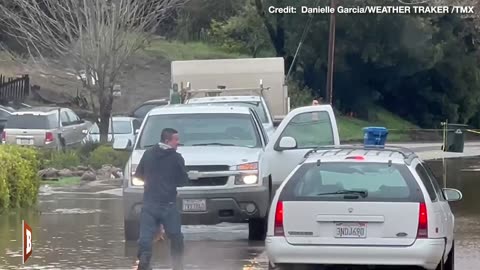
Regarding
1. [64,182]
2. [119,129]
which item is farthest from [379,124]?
[64,182]

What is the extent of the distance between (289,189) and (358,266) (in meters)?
1.05

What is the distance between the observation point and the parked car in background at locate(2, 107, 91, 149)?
30.4m

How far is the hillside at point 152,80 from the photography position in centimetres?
4828

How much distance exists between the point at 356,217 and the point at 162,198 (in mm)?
2460

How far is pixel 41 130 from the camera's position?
30.7m

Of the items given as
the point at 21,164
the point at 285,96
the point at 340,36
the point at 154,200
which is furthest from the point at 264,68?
the point at 340,36

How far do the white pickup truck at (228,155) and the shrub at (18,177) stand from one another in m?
2.91

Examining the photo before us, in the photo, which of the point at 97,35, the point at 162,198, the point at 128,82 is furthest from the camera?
the point at 128,82

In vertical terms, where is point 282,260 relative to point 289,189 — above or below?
below

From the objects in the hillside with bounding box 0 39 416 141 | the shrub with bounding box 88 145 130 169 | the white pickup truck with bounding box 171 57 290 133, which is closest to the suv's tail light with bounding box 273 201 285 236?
the white pickup truck with bounding box 171 57 290 133

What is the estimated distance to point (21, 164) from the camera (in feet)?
60.4

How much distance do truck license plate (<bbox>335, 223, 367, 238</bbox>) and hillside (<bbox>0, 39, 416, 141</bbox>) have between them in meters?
34.0

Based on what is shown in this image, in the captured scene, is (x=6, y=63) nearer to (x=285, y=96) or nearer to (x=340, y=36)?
(x=340, y=36)

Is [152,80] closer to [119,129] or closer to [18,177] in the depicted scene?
[119,129]
